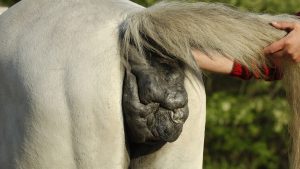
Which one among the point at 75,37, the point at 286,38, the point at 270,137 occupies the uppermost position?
the point at 75,37

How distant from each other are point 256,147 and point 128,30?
10.2 feet

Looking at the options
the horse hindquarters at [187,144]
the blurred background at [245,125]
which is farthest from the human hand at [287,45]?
the blurred background at [245,125]

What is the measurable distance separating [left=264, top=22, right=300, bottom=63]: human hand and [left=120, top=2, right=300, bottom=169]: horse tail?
0.01 meters

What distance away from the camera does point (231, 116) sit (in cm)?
449

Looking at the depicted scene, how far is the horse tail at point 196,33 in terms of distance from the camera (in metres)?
1.62

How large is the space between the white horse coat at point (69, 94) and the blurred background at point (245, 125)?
2706 millimetres

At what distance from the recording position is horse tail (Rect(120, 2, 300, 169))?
1.62 metres

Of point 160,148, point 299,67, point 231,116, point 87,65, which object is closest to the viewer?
point 87,65

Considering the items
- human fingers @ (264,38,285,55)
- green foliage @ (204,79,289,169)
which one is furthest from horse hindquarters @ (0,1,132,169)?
green foliage @ (204,79,289,169)

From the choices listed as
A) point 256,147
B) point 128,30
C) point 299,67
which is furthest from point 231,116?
point 128,30

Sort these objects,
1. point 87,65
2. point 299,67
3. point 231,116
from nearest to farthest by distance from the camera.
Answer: point 87,65 < point 299,67 < point 231,116

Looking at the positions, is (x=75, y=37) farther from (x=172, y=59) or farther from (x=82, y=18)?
(x=172, y=59)

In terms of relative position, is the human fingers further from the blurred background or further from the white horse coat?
the blurred background

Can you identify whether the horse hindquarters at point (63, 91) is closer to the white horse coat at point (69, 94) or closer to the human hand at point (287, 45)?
the white horse coat at point (69, 94)
